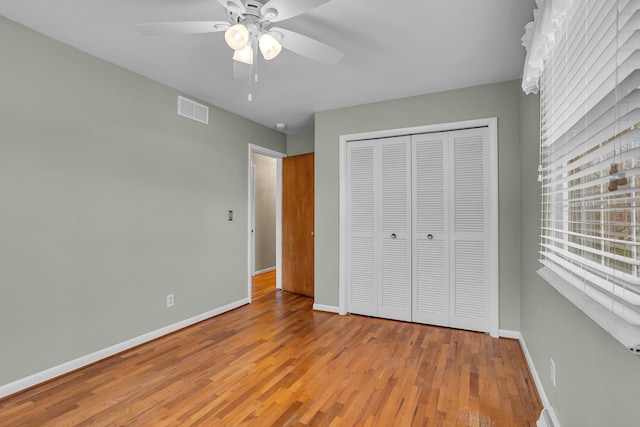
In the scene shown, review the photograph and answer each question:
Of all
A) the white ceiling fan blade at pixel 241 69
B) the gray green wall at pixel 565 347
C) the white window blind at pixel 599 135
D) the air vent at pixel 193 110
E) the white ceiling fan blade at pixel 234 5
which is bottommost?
the gray green wall at pixel 565 347

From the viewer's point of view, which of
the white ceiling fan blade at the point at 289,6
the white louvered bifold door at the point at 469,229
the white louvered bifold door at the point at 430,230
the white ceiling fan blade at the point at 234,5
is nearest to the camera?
the white ceiling fan blade at the point at 289,6

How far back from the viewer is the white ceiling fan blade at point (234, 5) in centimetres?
161

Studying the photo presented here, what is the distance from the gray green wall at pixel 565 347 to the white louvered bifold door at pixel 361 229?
1446 millimetres

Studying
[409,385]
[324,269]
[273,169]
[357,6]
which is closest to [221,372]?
[409,385]

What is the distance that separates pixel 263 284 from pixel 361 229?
7.82ft

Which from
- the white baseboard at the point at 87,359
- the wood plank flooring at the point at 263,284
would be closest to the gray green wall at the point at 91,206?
the white baseboard at the point at 87,359

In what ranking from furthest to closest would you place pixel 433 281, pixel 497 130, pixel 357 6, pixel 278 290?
pixel 278 290 < pixel 433 281 < pixel 497 130 < pixel 357 6

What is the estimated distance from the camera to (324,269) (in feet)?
12.7

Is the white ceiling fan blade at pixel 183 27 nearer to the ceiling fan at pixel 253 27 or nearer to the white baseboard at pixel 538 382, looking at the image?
the ceiling fan at pixel 253 27

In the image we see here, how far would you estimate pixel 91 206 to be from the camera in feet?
8.32

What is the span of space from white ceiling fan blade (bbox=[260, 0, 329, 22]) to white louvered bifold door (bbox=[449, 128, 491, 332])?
88.3 inches

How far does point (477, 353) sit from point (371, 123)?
2525mm

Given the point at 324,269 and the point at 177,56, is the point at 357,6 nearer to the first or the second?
the point at 177,56

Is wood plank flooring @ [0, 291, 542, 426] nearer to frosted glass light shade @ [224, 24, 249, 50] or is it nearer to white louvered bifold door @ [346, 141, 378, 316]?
white louvered bifold door @ [346, 141, 378, 316]
